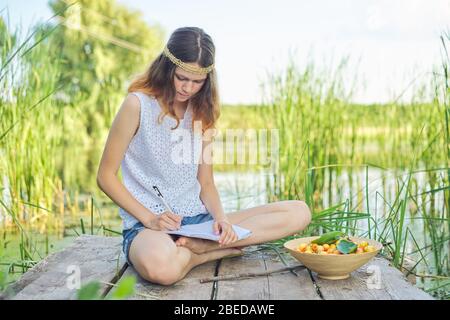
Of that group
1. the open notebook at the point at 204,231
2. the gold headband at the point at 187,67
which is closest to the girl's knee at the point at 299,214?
the open notebook at the point at 204,231

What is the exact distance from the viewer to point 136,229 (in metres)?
2.11

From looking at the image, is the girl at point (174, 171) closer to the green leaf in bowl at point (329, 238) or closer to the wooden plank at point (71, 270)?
the wooden plank at point (71, 270)

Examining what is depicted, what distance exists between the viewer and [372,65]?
4.26 m

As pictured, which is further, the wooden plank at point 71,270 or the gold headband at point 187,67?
the gold headband at point 187,67

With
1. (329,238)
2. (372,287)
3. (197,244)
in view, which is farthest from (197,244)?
(372,287)

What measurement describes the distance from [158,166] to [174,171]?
2.7 inches

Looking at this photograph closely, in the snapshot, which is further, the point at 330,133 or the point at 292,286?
the point at 330,133

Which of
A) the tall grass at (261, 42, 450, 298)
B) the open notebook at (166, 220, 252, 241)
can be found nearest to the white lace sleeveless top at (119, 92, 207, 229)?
the open notebook at (166, 220, 252, 241)

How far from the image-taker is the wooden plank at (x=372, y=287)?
1.76 m

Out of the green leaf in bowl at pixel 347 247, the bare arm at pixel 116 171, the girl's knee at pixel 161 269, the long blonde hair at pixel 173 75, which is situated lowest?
the girl's knee at pixel 161 269

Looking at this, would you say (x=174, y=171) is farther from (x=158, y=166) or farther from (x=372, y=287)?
(x=372, y=287)

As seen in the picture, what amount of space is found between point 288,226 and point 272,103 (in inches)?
71.7

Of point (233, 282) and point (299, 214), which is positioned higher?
point (299, 214)

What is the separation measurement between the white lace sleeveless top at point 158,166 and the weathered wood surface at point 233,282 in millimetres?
219
